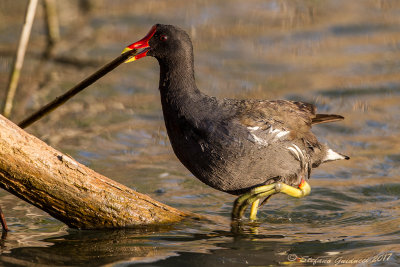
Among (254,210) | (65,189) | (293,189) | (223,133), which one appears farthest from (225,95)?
(65,189)

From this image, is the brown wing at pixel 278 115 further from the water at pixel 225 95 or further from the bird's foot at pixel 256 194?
the water at pixel 225 95

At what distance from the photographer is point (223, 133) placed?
16.4 feet

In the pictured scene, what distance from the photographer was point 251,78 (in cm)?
959

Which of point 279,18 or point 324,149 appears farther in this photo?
point 279,18

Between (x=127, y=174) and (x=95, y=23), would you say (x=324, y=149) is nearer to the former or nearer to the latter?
(x=127, y=174)

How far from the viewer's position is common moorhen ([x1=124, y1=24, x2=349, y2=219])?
16.3ft

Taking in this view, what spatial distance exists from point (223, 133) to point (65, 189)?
1178 millimetres

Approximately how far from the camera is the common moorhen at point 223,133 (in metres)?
4.98

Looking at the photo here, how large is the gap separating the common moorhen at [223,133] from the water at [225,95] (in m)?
0.40

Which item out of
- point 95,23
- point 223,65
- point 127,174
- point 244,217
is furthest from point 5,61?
point 244,217

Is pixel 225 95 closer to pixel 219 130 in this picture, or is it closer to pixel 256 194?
pixel 256 194

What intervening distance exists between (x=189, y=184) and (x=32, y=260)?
A: 2272 millimetres

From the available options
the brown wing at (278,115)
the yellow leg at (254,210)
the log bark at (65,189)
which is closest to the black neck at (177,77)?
the brown wing at (278,115)

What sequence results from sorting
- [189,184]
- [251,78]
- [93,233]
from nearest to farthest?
[93,233]
[189,184]
[251,78]
